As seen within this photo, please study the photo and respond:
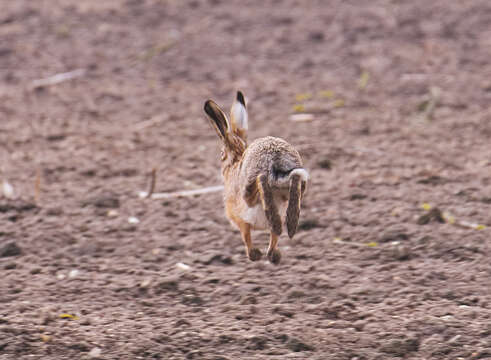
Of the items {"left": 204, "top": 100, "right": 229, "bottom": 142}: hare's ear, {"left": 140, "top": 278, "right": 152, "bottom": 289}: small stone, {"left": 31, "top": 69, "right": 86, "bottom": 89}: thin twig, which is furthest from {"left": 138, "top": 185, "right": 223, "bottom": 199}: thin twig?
{"left": 31, "top": 69, "right": 86, "bottom": 89}: thin twig

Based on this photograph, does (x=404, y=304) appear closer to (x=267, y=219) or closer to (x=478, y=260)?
(x=478, y=260)

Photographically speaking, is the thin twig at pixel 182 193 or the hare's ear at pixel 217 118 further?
the thin twig at pixel 182 193

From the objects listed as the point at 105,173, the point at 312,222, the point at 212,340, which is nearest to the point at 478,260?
→ the point at 312,222

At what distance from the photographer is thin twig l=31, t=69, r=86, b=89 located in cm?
760

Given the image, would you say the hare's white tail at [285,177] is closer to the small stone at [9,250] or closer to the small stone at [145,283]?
the small stone at [145,283]

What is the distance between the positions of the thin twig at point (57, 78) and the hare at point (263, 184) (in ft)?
14.6

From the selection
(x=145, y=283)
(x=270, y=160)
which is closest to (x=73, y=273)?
(x=145, y=283)

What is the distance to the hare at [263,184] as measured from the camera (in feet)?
9.33

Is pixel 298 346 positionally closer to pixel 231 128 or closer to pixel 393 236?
pixel 231 128

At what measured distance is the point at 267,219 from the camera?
287cm

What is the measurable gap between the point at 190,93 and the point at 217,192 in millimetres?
2250

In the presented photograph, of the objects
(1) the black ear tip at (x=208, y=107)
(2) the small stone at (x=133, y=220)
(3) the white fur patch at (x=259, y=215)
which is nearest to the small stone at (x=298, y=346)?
(3) the white fur patch at (x=259, y=215)

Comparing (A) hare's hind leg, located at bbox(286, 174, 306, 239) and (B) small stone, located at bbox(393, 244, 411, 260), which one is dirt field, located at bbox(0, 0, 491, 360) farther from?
(A) hare's hind leg, located at bbox(286, 174, 306, 239)

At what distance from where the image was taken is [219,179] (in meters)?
5.52
